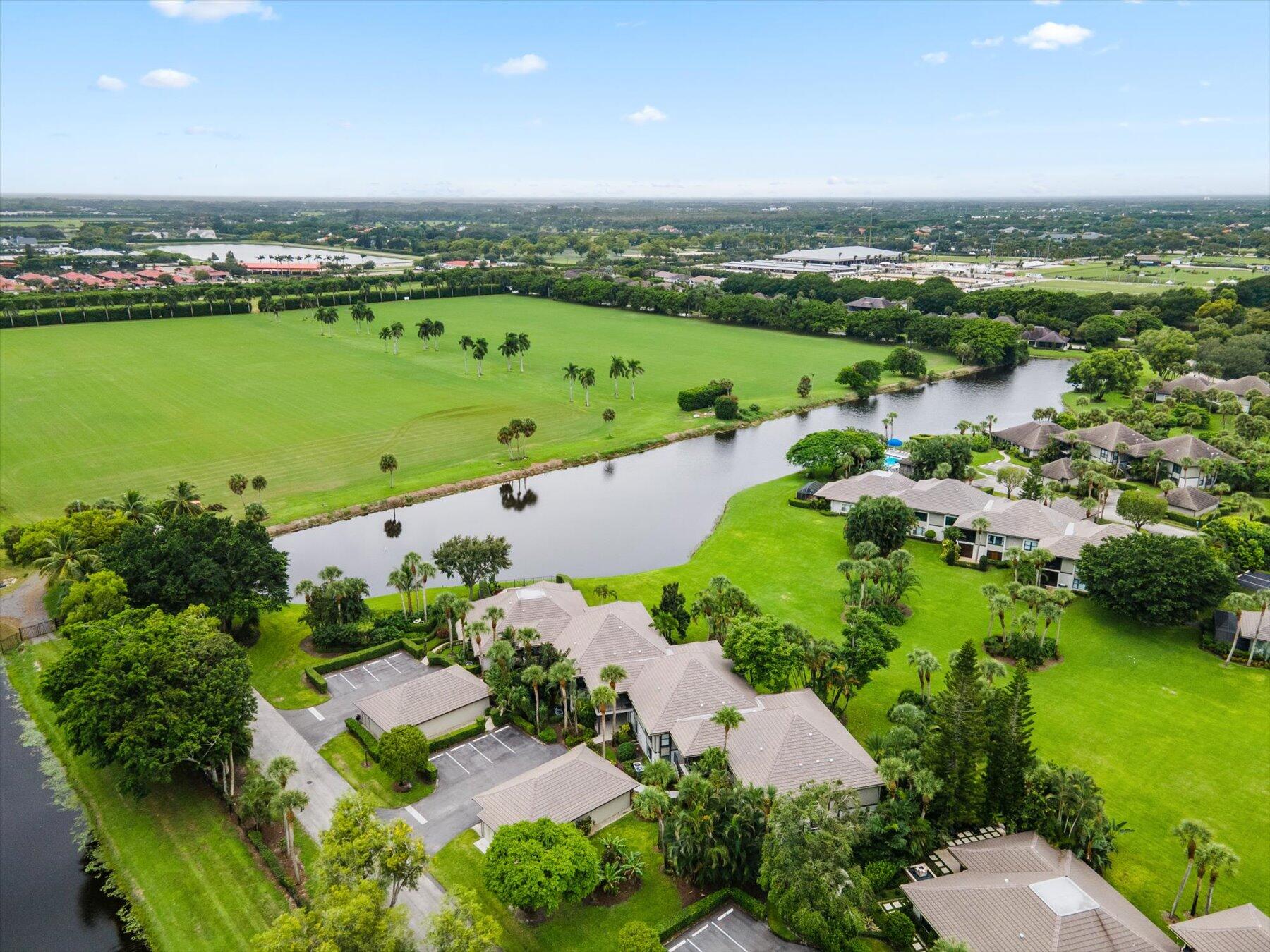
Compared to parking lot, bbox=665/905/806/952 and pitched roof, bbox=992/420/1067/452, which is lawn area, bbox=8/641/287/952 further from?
pitched roof, bbox=992/420/1067/452

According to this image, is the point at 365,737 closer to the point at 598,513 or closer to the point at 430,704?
the point at 430,704

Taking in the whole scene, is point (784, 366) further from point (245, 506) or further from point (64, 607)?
point (64, 607)

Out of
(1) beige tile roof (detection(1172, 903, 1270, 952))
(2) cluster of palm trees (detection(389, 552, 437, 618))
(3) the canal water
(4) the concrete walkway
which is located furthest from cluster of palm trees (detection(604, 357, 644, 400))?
(1) beige tile roof (detection(1172, 903, 1270, 952))

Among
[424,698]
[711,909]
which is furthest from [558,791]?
[424,698]

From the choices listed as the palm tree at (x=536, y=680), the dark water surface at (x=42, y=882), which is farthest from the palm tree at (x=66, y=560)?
the palm tree at (x=536, y=680)

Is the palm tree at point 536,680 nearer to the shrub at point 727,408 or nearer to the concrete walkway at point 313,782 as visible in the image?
the concrete walkway at point 313,782

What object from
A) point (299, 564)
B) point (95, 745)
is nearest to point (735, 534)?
point (299, 564)
